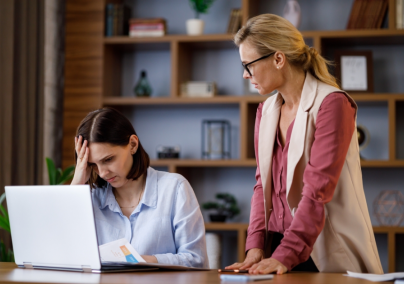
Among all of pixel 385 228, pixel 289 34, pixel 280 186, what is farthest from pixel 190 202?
pixel 385 228

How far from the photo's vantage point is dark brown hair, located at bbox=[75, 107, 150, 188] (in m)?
1.76

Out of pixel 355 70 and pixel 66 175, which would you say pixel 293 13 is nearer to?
pixel 355 70

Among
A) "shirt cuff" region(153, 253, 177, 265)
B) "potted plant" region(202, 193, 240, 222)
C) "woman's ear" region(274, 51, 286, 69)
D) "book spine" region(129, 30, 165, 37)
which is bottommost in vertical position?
"potted plant" region(202, 193, 240, 222)

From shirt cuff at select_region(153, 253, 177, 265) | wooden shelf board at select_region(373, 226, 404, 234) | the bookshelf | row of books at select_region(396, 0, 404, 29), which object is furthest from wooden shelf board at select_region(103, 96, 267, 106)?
shirt cuff at select_region(153, 253, 177, 265)

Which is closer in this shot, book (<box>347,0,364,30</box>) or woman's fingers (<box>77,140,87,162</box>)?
woman's fingers (<box>77,140,87,162</box>)

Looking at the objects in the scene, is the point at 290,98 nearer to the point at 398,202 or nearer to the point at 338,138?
the point at 338,138

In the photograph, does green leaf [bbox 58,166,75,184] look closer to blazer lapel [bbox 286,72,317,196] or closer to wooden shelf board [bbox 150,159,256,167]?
wooden shelf board [bbox 150,159,256,167]

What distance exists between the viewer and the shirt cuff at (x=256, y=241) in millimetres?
1641

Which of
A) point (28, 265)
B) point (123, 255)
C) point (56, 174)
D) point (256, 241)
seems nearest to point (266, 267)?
point (256, 241)

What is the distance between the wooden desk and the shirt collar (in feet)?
1.36

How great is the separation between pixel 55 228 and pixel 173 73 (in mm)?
2240

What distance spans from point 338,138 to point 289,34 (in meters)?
0.37

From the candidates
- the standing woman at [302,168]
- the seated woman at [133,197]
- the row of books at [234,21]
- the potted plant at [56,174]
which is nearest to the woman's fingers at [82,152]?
the seated woman at [133,197]

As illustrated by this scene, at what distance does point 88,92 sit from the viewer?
142 inches
